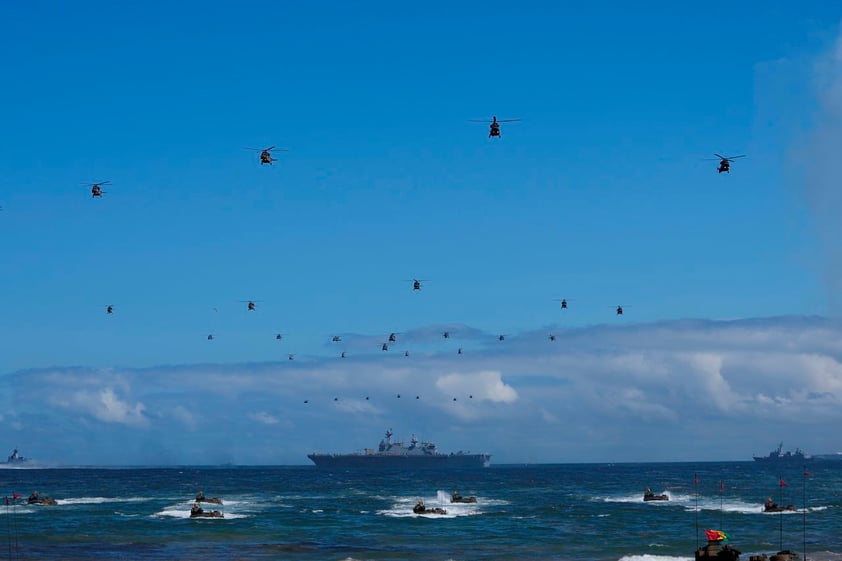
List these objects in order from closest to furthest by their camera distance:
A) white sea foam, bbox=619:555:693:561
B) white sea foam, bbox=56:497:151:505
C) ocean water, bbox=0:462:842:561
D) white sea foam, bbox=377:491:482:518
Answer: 1. white sea foam, bbox=619:555:693:561
2. ocean water, bbox=0:462:842:561
3. white sea foam, bbox=377:491:482:518
4. white sea foam, bbox=56:497:151:505

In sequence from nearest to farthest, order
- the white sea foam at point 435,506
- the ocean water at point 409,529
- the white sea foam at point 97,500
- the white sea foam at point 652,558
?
1. the white sea foam at point 652,558
2. the ocean water at point 409,529
3. the white sea foam at point 435,506
4. the white sea foam at point 97,500

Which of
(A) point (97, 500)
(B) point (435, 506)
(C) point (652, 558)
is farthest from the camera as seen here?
(A) point (97, 500)

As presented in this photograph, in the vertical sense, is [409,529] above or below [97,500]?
above

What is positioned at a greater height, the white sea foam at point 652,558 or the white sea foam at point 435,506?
the white sea foam at point 435,506

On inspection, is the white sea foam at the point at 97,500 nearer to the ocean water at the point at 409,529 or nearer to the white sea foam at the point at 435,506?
the ocean water at the point at 409,529

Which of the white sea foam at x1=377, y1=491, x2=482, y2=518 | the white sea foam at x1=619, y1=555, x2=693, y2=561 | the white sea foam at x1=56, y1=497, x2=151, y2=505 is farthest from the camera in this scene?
the white sea foam at x1=56, y1=497, x2=151, y2=505

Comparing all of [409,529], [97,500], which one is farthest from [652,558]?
[97,500]

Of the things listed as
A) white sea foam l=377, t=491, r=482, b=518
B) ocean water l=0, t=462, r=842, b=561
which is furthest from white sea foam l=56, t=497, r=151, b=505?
white sea foam l=377, t=491, r=482, b=518

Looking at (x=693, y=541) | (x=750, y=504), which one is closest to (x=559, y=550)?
(x=693, y=541)

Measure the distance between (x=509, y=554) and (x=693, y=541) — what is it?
46.7 ft

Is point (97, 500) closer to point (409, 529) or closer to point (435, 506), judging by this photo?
point (435, 506)

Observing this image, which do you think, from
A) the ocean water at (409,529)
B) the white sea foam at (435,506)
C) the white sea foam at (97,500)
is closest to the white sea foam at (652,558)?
the ocean water at (409,529)

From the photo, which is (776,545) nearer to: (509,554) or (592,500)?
(509,554)

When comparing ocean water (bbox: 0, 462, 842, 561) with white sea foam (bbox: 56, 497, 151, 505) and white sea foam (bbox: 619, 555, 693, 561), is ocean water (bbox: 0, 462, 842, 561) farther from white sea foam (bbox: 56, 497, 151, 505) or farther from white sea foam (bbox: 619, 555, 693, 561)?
white sea foam (bbox: 56, 497, 151, 505)
